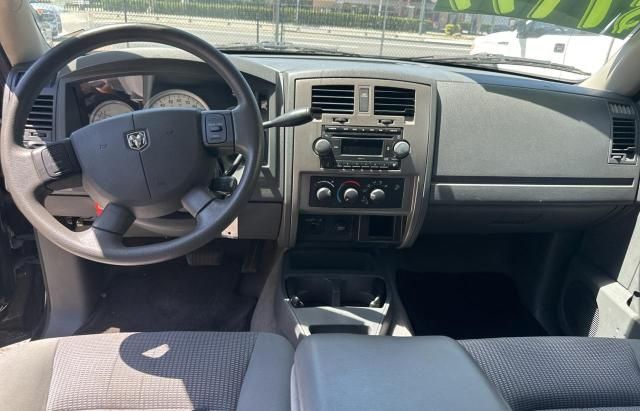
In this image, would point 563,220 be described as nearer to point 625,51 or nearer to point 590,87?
point 590,87

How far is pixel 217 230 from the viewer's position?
4.48 ft

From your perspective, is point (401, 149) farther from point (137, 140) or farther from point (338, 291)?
point (137, 140)

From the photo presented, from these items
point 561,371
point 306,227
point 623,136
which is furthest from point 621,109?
point 306,227

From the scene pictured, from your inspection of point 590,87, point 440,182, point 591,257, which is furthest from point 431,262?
point 590,87

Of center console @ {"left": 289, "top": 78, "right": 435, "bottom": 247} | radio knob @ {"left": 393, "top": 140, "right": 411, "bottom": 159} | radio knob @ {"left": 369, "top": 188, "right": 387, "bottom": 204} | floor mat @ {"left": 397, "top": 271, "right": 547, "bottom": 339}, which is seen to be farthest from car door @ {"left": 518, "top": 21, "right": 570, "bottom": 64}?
floor mat @ {"left": 397, "top": 271, "right": 547, "bottom": 339}

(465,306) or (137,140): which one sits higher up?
(137,140)

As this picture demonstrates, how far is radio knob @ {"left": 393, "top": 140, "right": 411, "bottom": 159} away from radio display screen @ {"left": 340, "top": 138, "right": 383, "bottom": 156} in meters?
0.06

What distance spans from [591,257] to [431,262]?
781mm

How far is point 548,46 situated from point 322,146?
4.20 feet

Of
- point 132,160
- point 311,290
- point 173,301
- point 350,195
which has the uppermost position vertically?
point 132,160

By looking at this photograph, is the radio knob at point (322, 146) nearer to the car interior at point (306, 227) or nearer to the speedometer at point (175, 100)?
the car interior at point (306, 227)

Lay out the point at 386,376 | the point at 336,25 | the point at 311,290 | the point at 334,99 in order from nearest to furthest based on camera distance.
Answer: the point at 386,376 < the point at 334,99 < the point at 336,25 < the point at 311,290

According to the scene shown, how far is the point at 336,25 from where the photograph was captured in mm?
2215

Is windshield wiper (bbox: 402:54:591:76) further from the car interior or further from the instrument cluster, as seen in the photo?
the instrument cluster
